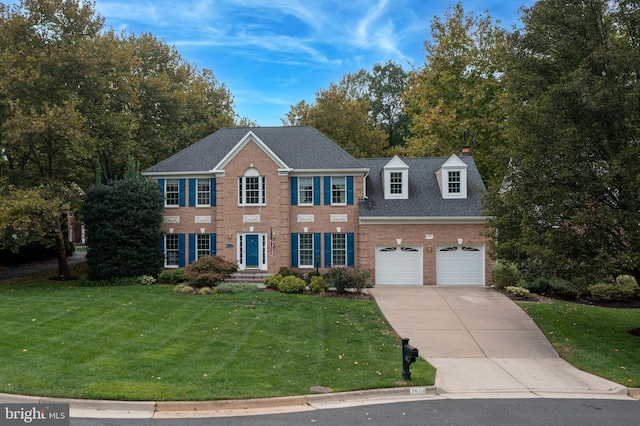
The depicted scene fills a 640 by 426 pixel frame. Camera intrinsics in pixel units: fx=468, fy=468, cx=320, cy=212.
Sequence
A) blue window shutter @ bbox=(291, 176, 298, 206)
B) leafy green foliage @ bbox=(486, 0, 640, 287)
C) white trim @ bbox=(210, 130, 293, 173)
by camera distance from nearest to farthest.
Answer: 1. leafy green foliage @ bbox=(486, 0, 640, 287)
2. white trim @ bbox=(210, 130, 293, 173)
3. blue window shutter @ bbox=(291, 176, 298, 206)

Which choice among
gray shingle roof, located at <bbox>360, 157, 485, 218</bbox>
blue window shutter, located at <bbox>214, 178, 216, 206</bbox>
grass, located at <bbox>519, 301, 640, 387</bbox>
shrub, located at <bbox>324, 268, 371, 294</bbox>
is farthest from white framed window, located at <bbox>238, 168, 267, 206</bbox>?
grass, located at <bbox>519, 301, 640, 387</bbox>

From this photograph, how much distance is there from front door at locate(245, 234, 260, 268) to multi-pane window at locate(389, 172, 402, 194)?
7.74 m

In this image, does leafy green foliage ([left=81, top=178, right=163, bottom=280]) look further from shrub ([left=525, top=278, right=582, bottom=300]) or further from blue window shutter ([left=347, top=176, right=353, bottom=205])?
shrub ([left=525, top=278, right=582, bottom=300])

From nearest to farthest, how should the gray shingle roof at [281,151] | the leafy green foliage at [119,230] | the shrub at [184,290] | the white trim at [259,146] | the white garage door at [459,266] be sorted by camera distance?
the shrub at [184,290], the leafy green foliage at [119,230], the white garage door at [459,266], the white trim at [259,146], the gray shingle roof at [281,151]

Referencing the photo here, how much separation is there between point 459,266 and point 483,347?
10640mm

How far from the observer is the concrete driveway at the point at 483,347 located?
10.3 metres

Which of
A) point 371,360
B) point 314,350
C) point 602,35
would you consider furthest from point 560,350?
point 602,35

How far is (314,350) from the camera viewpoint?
40.1ft

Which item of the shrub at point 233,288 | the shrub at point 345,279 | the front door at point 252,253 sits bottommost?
the shrub at point 233,288

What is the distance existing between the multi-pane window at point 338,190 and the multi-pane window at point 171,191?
868 centimetres

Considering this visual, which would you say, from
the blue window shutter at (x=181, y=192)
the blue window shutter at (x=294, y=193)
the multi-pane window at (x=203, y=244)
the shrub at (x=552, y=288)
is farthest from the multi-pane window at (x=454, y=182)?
the blue window shutter at (x=181, y=192)

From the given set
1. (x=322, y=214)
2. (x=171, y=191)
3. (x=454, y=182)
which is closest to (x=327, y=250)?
(x=322, y=214)

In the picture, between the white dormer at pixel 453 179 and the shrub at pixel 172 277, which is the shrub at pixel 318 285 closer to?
the shrub at pixel 172 277

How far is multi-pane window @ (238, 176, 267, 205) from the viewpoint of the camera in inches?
Answer: 981
